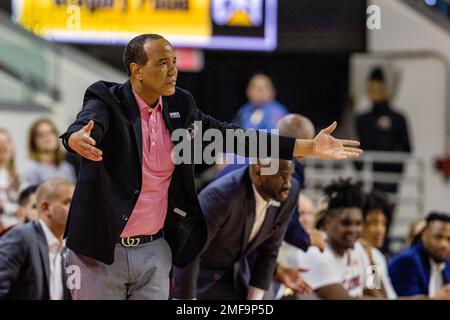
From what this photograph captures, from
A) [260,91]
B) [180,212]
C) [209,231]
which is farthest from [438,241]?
[260,91]

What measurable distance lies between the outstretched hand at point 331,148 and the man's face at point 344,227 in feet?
6.48

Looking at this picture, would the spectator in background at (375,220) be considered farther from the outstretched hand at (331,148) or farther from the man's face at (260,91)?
the outstretched hand at (331,148)

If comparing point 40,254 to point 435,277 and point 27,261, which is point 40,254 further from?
point 435,277

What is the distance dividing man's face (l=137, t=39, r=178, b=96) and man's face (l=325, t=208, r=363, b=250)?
7.55 ft

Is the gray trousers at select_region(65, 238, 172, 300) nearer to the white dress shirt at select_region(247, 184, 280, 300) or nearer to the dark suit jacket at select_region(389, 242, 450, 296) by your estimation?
the white dress shirt at select_region(247, 184, 280, 300)

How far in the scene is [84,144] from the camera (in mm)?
3746

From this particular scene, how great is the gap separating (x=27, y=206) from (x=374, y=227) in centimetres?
227

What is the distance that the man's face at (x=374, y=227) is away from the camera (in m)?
6.94

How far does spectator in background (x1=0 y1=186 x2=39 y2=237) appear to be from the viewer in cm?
597

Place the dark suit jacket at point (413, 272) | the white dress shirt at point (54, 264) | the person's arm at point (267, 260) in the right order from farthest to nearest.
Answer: the dark suit jacket at point (413, 272)
the person's arm at point (267, 260)
the white dress shirt at point (54, 264)

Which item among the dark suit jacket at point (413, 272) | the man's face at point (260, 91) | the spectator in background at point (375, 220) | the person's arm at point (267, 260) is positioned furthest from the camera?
the man's face at point (260, 91)

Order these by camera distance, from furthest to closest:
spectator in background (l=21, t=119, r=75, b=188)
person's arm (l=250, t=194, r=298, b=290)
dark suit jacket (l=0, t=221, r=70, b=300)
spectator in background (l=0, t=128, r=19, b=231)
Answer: spectator in background (l=21, t=119, r=75, b=188) < spectator in background (l=0, t=128, r=19, b=231) < person's arm (l=250, t=194, r=298, b=290) < dark suit jacket (l=0, t=221, r=70, b=300)

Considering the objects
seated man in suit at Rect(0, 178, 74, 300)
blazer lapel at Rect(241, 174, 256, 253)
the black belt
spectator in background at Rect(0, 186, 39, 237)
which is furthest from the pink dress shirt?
spectator in background at Rect(0, 186, 39, 237)

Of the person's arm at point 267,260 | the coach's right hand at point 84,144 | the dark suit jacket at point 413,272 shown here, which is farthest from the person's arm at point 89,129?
the dark suit jacket at point 413,272
